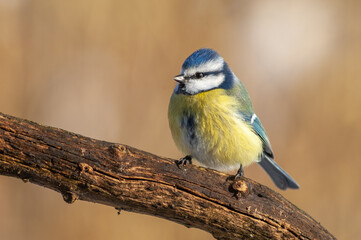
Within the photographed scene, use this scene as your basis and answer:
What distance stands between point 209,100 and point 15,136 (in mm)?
865

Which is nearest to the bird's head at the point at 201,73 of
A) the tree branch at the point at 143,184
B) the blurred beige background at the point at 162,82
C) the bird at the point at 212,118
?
the bird at the point at 212,118

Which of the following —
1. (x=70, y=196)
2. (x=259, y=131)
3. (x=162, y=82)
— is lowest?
(x=70, y=196)

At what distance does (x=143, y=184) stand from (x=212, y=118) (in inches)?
21.0

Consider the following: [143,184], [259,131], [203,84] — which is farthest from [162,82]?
[143,184]

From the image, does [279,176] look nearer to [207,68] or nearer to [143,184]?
[207,68]

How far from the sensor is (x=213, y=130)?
1.86 meters

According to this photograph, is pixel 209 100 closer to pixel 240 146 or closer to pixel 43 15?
pixel 240 146

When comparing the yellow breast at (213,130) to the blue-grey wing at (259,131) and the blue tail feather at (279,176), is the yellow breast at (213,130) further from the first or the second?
the blue tail feather at (279,176)

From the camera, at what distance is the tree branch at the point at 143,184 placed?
1.38 metres

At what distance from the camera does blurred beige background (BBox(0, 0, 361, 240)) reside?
8.18 ft

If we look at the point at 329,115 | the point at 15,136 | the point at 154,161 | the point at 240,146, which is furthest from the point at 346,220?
the point at 15,136

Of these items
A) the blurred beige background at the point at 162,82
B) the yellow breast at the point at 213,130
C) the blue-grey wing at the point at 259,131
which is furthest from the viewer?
the blurred beige background at the point at 162,82

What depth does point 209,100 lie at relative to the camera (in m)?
1.91

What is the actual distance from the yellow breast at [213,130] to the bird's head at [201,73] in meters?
0.04
